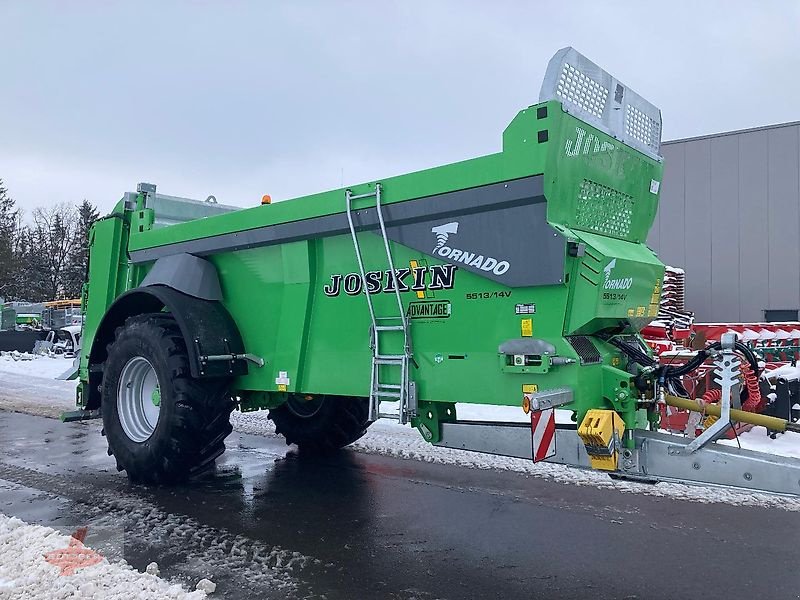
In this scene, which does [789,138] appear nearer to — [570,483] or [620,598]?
[570,483]

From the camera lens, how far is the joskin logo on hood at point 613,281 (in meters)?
4.05

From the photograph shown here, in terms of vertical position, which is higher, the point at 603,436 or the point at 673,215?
the point at 673,215

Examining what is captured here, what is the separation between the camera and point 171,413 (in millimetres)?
5445

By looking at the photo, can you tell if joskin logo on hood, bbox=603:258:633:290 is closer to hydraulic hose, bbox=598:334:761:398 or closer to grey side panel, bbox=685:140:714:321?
hydraulic hose, bbox=598:334:761:398

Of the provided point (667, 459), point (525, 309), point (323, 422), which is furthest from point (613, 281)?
point (323, 422)

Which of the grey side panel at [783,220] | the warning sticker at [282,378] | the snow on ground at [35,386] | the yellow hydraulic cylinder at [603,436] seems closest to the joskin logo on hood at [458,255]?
the yellow hydraulic cylinder at [603,436]

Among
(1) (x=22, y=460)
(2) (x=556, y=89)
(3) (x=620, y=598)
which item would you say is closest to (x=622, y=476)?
(3) (x=620, y=598)

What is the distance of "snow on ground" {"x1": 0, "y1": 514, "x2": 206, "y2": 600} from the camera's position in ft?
11.7

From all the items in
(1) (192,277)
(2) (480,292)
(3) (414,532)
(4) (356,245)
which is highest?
(4) (356,245)

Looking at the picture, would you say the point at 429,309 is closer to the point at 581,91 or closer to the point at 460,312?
the point at 460,312

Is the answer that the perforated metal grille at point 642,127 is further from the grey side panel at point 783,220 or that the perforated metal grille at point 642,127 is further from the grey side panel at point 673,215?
the grey side panel at point 673,215

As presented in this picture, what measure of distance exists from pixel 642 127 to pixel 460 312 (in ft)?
6.08

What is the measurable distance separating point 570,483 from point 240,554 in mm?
2997

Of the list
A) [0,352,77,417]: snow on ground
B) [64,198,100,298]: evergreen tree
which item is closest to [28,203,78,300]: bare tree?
[64,198,100,298]: evergreen tree
